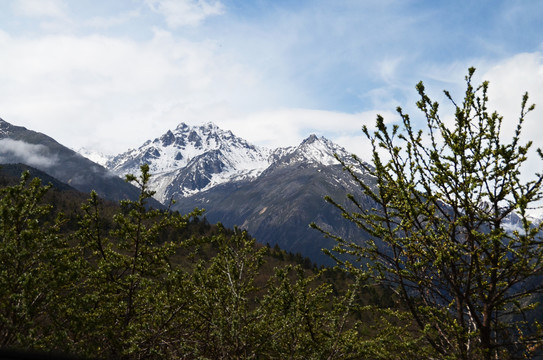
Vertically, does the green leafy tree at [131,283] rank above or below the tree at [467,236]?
below

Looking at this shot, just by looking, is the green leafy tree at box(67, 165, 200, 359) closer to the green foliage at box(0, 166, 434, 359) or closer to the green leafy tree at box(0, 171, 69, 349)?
the green foliage at box(0, 166, 434, 359)

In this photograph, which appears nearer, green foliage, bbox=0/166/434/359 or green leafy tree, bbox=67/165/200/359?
green foliage, bbox=0/166/434/359

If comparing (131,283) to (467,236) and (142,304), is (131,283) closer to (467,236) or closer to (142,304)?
(142,304)

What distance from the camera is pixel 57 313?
923cm

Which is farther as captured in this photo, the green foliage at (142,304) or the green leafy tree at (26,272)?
the green foliage at (142,304)

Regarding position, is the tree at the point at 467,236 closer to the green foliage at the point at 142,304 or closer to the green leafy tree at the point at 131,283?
the green foliage at the point at 142,304

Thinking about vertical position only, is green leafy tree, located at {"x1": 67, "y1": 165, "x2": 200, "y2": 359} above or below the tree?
below

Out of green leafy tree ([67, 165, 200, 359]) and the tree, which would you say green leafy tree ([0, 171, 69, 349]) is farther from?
the tree

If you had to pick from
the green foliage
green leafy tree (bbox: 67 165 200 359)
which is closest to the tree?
the green foliage

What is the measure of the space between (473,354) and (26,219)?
33.6 ft

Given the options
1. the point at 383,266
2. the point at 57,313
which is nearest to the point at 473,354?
the point at 383,266

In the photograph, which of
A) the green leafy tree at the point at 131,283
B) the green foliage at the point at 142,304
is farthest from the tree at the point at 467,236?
the green leafy tree at the point at 131,283

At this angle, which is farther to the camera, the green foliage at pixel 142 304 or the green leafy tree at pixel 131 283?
the green leafy tree at pixel 131 283

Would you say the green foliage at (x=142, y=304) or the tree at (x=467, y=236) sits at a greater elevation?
the tree at (x=467, y=236)
